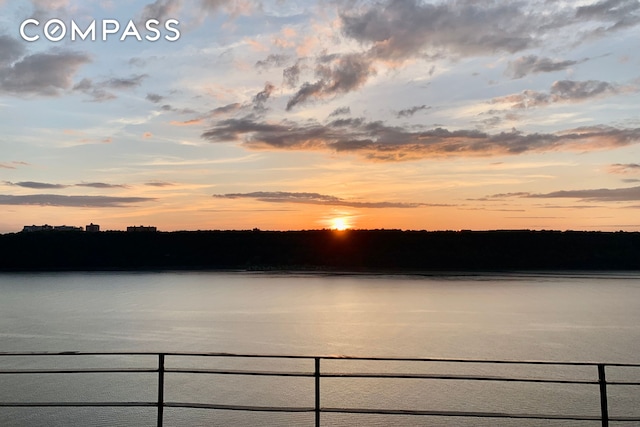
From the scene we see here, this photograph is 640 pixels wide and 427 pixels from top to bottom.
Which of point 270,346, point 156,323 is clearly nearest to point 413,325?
point 270,346

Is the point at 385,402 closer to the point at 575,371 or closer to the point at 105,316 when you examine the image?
the point at 575,371

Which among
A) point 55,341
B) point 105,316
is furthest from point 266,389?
point 105,316

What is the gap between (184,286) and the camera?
121m

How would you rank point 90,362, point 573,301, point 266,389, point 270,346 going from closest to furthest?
point 266,389 < point 90,362 < point 270,346 < point 573,301

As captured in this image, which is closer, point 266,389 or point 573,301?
point 266,389

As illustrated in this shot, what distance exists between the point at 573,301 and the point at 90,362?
68.5 metres

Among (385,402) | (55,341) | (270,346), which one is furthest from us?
(55,341)

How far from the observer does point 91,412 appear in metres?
22.7

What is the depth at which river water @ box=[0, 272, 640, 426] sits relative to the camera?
25.3 metres

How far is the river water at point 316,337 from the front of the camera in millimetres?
25328

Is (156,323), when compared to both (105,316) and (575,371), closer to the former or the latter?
(105,316)

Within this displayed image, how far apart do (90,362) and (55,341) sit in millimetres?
10582

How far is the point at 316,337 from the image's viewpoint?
50.0 meters

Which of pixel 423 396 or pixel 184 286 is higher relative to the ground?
pixel 184 286
